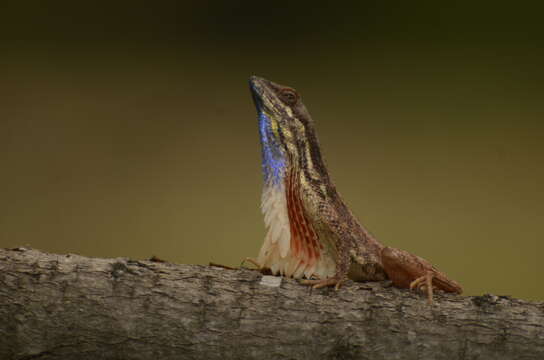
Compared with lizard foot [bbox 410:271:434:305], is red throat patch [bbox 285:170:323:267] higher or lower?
higher

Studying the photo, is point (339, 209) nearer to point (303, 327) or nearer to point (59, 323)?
point (303, 327)

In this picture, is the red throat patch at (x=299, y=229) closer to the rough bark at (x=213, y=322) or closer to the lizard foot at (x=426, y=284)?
the rough bark at (x=213, y=322)

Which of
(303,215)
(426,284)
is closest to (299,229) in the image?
(303,215)

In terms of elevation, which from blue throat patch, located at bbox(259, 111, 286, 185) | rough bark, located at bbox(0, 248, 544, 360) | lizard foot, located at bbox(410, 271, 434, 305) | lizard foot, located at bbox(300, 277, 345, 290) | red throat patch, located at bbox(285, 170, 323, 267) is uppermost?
blue throat patch, located at bbox(259, 111, 286, 185)

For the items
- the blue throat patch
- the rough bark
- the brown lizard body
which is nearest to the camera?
the rough bark

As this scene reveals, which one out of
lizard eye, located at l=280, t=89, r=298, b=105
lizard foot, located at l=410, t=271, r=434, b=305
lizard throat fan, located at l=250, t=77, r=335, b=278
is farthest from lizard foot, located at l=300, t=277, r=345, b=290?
lizard eye, located at l=280, t=89, r=298, b=105

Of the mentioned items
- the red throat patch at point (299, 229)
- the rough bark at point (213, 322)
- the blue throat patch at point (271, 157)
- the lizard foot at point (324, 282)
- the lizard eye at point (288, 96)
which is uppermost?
the lizard eye at point (288, 96)

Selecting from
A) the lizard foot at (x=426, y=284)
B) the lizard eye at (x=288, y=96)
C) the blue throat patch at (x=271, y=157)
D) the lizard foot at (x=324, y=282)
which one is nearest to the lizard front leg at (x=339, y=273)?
the lizard foot at (x=324, y=282)

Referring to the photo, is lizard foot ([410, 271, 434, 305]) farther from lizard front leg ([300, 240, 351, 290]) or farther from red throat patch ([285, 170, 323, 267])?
red throat patch ([285, 170, 323, 267])

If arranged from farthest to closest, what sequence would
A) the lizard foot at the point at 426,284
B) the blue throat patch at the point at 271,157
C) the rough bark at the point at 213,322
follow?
the blue throat patch at the point at 271,157 → the lizard foot at the point at 426,284 → the rough bark at the point at 213,322
